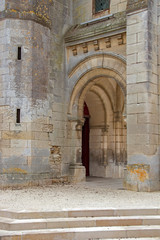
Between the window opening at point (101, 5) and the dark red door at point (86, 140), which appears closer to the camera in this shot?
the window opening at point (101, 5)

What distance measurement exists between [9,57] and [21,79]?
0.73 metres

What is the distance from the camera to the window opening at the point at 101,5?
1084 cm

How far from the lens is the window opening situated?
10836 mm

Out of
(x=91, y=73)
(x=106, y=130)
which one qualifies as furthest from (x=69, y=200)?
(x=106, y=130)

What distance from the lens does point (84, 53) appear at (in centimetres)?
1094

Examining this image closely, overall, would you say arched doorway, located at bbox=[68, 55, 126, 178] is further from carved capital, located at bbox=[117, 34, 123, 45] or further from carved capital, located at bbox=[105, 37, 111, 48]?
carved capital, located at bbox=[117, 34, 123, 45]

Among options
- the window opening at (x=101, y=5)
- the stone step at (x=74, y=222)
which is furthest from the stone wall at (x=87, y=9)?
the stone step at (x=74, y=222)

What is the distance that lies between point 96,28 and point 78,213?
20.9 ft

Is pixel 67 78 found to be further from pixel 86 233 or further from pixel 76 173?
pixel 86 233

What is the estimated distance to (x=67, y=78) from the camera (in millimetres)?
11328

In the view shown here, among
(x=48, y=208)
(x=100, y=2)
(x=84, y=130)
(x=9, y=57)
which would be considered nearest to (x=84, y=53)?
(x=100, y=2)

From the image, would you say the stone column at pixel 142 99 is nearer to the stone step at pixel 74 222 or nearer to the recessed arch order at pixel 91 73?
the recessed arch order at pixel 91 73

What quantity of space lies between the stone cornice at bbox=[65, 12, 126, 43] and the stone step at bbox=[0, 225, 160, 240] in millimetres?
6155

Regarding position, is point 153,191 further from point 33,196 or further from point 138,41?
point 138,41
